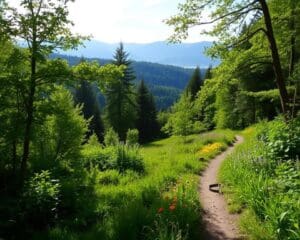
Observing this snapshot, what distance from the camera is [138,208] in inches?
312

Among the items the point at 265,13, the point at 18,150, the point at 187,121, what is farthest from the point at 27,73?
the point at 187,121

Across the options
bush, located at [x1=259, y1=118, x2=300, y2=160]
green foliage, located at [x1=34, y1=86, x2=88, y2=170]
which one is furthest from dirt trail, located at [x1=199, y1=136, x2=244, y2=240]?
green foliage, located at [x1=34, y1=86, x2=88, y2=170]

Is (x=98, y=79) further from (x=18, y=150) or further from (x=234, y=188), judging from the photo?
(x=234, y=188)

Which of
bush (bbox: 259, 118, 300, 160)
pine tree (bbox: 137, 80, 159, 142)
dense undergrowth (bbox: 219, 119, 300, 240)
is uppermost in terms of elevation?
bush (bbox: 259, 118, 300, 160)

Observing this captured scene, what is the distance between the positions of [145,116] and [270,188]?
58.3 meters

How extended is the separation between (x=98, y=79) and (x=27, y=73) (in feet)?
6.78

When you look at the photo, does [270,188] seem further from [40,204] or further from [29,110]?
[29,110]

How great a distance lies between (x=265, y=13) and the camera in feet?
38.7

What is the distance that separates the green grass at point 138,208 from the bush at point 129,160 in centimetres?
62

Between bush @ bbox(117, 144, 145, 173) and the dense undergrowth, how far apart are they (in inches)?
166

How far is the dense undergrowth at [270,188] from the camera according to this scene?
6461 millimetres

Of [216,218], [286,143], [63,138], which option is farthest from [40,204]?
[63,138]

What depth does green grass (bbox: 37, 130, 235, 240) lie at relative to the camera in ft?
23.7

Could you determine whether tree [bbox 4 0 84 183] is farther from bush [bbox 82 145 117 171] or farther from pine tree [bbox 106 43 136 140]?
pine tree [bbox 106 43 136 140]
